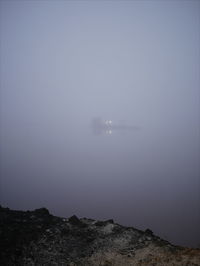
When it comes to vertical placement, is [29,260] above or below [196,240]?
above

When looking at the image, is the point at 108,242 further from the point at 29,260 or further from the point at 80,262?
the point at 29,260

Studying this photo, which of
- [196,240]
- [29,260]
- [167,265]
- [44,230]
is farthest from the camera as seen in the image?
[196,240]

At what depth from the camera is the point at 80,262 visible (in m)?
12.4

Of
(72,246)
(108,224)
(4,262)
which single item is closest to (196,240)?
(108,224)

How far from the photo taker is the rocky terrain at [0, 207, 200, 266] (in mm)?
12273

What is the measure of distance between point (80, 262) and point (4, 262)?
403 cm

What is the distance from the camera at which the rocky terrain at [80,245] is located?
12273 mm

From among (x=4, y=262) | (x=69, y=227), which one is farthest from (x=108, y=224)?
(x=4, y=262)

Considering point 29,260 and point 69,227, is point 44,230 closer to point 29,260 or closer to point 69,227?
point 69,227

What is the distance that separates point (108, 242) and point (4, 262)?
5.93 meters

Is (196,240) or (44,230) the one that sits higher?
(44,230)

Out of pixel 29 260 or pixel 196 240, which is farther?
pixel 196 240

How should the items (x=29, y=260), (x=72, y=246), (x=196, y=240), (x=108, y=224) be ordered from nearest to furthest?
(x=29, y=260) < (x=72, y=246) < (x=108, y=224) < (x=196, y=240)

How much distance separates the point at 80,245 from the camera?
45.8 ft
